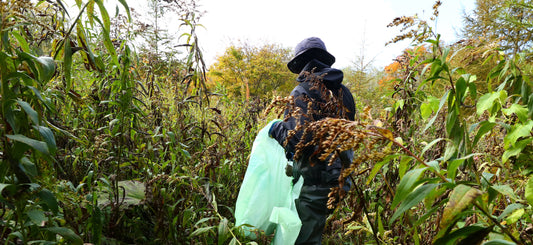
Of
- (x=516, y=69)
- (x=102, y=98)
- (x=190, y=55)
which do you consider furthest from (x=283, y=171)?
(x=516, y=69)

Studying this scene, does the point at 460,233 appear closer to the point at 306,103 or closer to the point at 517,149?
the point at 517,149

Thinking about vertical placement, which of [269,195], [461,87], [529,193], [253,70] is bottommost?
[269,195]

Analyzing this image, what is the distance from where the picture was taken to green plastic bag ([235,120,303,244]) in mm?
2516

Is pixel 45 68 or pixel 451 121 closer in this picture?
pixel 451 121

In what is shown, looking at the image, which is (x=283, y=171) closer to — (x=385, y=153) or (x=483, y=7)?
(x=385, y=153)

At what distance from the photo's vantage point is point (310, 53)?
3.04 m

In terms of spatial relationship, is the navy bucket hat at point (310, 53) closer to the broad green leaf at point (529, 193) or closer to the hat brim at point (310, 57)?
the hat brim at point (310, 57)

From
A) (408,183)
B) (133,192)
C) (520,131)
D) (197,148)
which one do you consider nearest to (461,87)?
(520,131)

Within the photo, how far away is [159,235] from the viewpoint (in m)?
2.08

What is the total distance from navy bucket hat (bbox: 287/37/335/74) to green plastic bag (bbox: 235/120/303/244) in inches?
29.8

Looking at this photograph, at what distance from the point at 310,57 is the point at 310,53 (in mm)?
51

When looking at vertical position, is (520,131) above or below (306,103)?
below

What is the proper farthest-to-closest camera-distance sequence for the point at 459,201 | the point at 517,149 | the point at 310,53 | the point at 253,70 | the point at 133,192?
1. the point at 253,70
2. the point at 310,53
3. the point at 133,192
4. the point at 517,149
5. the point at 459,201

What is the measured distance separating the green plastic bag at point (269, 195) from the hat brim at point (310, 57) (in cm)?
76
